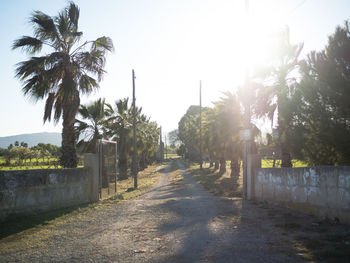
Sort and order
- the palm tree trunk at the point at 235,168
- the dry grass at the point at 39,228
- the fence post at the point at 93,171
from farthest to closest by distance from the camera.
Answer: the palm tree trunk at the point at 235,168 < the fence post at the point at 93,171 < the dry grass at the point at 39,228

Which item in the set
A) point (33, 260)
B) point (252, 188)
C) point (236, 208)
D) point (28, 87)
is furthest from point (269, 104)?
point (33, 260)

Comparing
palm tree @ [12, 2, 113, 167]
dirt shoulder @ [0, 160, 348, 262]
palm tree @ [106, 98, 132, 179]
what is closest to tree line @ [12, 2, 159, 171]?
palm tree @ [12, 2, 113, 167]

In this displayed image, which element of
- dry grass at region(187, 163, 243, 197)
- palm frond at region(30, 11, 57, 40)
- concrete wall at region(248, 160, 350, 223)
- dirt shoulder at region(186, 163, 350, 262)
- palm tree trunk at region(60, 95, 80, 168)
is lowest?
dry grass at region(187, 163, 243, 197)

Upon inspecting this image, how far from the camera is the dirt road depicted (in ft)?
17.3

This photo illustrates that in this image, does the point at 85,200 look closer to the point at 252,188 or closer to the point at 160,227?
the point at 160,227

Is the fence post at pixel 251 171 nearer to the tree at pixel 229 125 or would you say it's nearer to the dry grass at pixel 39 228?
the dry grass at pixel 39 228

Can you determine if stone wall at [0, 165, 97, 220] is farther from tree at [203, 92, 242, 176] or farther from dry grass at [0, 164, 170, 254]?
tree at [203, 92, 242, 176]

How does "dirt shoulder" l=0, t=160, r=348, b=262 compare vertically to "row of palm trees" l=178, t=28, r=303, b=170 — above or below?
below

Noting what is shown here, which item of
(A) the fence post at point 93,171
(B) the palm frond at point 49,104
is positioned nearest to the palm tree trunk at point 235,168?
(A) the fence post at point 93,171

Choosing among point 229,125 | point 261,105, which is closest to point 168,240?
point 261,105

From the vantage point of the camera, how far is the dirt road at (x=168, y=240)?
5281 millimetres

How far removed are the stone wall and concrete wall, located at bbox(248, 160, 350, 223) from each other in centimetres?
696

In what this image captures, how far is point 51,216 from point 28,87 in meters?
7.41

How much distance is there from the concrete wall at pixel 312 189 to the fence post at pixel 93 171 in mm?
6755
